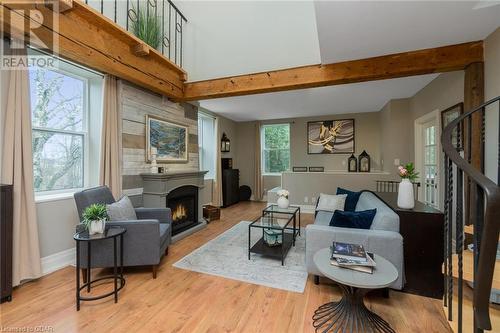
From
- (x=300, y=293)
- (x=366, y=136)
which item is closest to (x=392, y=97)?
(x=366, y=136)

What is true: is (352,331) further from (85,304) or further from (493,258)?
(85,304)

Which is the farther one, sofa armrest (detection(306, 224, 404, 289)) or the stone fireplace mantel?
the stone fireplace mantel

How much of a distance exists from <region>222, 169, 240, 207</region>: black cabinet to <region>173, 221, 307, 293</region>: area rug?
2696mm

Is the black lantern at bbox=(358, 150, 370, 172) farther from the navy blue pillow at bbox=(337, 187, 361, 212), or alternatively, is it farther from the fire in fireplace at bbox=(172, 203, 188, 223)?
the fire in fireplace at bbox=(172, 203, 188, 223)

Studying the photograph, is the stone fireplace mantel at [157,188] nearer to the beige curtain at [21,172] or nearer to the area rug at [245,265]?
the area rug at [245,265]

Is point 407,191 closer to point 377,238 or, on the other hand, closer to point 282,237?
point 377,238

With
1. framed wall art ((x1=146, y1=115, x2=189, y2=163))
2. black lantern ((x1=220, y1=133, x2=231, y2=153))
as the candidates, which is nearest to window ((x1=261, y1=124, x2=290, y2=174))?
black lantern ((x1=220, y1=133, x2=231, y2=153))

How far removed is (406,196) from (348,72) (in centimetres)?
167

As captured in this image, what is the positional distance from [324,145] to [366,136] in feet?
3.52

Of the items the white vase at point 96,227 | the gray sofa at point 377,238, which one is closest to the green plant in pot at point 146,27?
the white vase at point 96,227

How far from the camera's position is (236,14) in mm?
3227

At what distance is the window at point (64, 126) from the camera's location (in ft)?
8.33

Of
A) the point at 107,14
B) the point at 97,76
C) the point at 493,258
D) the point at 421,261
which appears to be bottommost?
the point at 421,261

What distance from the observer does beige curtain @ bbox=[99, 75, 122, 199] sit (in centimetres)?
289
